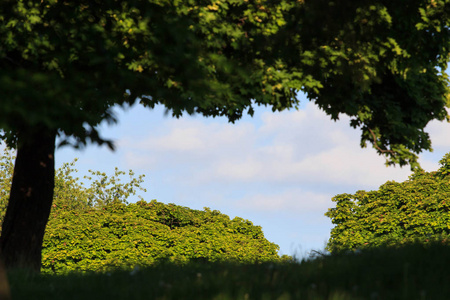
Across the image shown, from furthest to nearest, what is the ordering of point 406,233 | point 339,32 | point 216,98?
point 406,233 → point 339,32 → point 216,98

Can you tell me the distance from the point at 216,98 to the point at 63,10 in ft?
11.6

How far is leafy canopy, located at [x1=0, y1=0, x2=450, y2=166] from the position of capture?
8398 millimetres

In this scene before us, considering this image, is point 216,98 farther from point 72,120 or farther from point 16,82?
point 16,82

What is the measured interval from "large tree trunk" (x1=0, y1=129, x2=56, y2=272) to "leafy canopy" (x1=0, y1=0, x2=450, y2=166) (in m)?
1.11

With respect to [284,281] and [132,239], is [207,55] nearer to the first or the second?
[284,281]

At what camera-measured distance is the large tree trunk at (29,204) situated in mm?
12094

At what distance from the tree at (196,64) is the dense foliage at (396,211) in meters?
12.5

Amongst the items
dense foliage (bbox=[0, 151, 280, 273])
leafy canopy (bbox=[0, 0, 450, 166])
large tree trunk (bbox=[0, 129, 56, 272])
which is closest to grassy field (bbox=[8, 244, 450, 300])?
leafy canopy (bbox=[0, 0, 450, 166])

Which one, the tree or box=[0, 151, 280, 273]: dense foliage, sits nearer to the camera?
the tree

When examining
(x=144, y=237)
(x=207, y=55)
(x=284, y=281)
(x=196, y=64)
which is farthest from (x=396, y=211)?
(x=284, y=281)

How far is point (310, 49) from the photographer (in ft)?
38.2

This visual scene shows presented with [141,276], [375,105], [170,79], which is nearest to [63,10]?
[170,79]

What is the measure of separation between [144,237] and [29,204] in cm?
938

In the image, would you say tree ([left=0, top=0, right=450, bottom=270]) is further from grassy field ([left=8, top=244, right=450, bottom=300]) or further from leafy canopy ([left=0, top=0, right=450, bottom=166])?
grassy field ([left=8, top=244, right=450, bottom=300])
